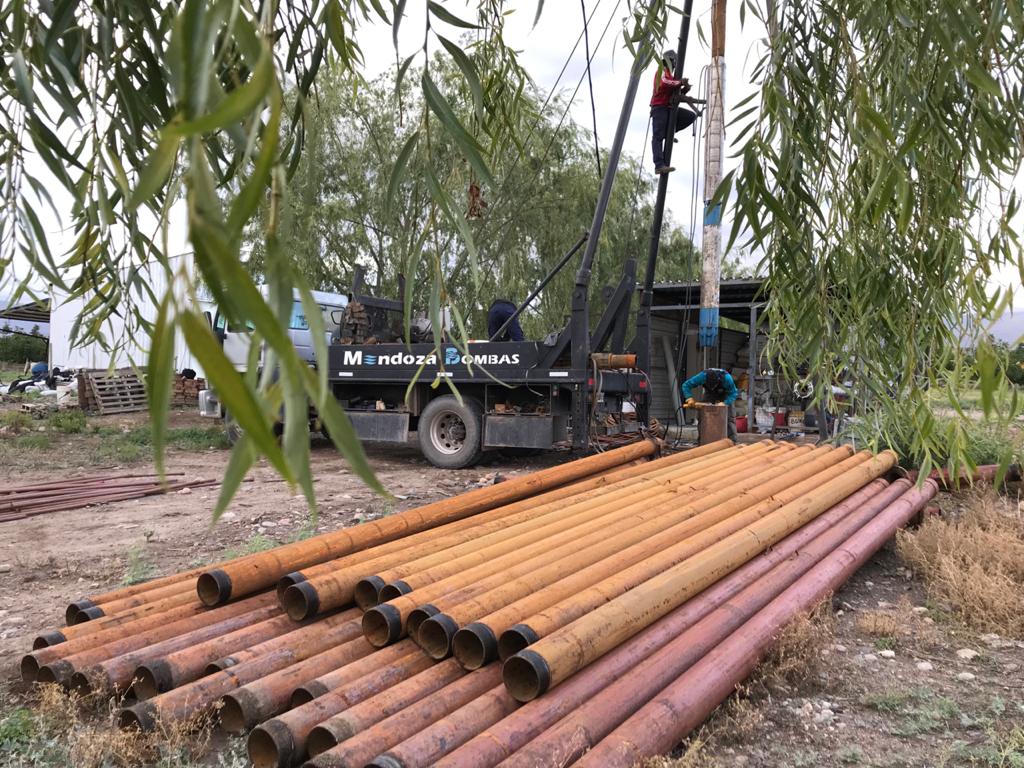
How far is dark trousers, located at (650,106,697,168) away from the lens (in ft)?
25.3

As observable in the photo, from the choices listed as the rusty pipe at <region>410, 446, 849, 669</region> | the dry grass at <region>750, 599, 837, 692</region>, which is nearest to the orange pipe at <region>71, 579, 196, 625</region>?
the rusty pipe at <region>410, 446, 849, 669</region>

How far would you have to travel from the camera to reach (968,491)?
7172mm

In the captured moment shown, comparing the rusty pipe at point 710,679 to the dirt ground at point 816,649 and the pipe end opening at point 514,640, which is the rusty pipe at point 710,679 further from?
the pipe end opening at point 514,640

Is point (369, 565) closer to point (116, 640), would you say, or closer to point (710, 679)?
point (116, 640)

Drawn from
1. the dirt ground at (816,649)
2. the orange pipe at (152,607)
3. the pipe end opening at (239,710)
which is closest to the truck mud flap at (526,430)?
the dirt ground at (816,649)

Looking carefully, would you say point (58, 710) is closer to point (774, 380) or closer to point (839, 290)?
point (839, 290)

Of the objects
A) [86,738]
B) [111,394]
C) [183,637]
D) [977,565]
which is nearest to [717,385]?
[977,565]

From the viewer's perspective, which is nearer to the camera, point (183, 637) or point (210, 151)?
point (210, 151)

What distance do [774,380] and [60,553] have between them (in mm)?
11917

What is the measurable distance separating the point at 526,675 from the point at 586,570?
0.84m

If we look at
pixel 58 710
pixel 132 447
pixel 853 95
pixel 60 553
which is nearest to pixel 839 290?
pixel 853 95

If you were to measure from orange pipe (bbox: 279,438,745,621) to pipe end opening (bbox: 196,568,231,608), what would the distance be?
0.74ft

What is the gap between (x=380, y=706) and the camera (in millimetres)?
2377

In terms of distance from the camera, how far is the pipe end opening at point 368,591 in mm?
3092
